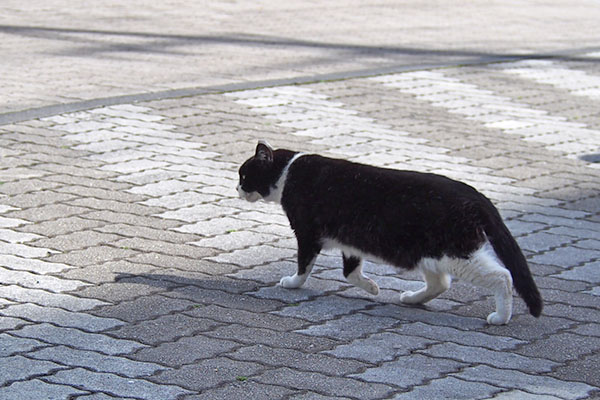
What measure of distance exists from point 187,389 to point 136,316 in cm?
96

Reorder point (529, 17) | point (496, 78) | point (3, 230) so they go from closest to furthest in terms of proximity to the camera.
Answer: point (3, 230), point (496, 78), point (529, 17)

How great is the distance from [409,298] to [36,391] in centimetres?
210

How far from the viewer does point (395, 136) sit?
9445 millimetres

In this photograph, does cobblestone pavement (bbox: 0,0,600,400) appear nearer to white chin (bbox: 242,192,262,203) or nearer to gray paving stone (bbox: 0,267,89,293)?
gray paving stone (bbox: 0,267,89,293)

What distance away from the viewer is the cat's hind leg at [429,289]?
17.7 feet

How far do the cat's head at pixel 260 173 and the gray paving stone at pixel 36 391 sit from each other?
1.89 meters

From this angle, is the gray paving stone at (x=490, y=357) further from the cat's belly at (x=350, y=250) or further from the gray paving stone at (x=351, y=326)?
the cat's belly at (x=350, y=250)

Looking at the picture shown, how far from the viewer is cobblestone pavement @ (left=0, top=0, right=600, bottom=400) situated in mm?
4547

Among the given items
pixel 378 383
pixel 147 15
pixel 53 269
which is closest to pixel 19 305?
pixel 53 269

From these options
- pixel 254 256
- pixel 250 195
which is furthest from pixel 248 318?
pixel 254 256

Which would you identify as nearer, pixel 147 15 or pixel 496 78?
pixel 496 78

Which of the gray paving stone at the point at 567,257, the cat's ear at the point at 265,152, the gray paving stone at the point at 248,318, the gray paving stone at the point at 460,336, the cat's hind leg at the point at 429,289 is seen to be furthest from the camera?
the gray paving stone at the point at 567,257

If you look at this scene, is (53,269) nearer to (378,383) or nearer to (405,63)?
(378,383)

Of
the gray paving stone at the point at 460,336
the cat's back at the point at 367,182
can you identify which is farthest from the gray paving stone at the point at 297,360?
the cat's back at the point at 367,182
